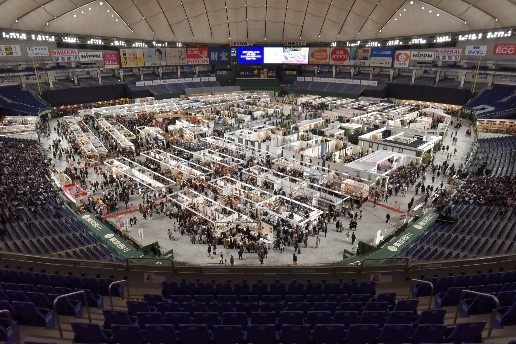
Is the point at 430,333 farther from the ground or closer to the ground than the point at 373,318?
farther from the ground

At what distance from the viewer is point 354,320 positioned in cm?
755

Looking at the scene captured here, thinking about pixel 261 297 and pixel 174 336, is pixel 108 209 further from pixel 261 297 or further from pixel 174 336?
pixel 174 336

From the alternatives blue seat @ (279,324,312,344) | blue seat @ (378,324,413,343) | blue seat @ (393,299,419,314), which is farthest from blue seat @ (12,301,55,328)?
blue seat @ (393,299,419,314)

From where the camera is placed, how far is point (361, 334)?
6.65 meters

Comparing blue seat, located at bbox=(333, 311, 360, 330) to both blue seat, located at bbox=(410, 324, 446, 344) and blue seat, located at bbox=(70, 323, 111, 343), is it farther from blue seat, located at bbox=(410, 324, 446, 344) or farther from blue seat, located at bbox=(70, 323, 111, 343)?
blue seat, located at bbox=(70, 323, 111, 343)

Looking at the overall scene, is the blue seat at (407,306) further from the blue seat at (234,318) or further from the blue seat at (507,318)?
the blue seat at (234,318)

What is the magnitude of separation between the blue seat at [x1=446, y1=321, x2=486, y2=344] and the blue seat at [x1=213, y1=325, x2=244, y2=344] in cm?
385

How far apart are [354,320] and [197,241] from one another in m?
17.1

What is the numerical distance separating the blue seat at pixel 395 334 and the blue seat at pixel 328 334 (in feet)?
2.45

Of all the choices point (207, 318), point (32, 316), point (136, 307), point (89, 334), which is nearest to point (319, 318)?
point (207, 318)

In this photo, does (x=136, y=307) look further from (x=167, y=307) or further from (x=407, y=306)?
(x=407, y=306)

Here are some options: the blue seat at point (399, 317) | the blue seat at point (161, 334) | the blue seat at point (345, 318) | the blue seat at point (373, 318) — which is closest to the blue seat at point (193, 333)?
the blue seat at point (161, 334)

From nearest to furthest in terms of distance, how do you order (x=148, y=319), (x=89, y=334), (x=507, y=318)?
1. (x=89, y=334)
2. (x=507, y=318)
3. (x=148, y=319)

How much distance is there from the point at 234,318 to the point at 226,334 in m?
0.96
